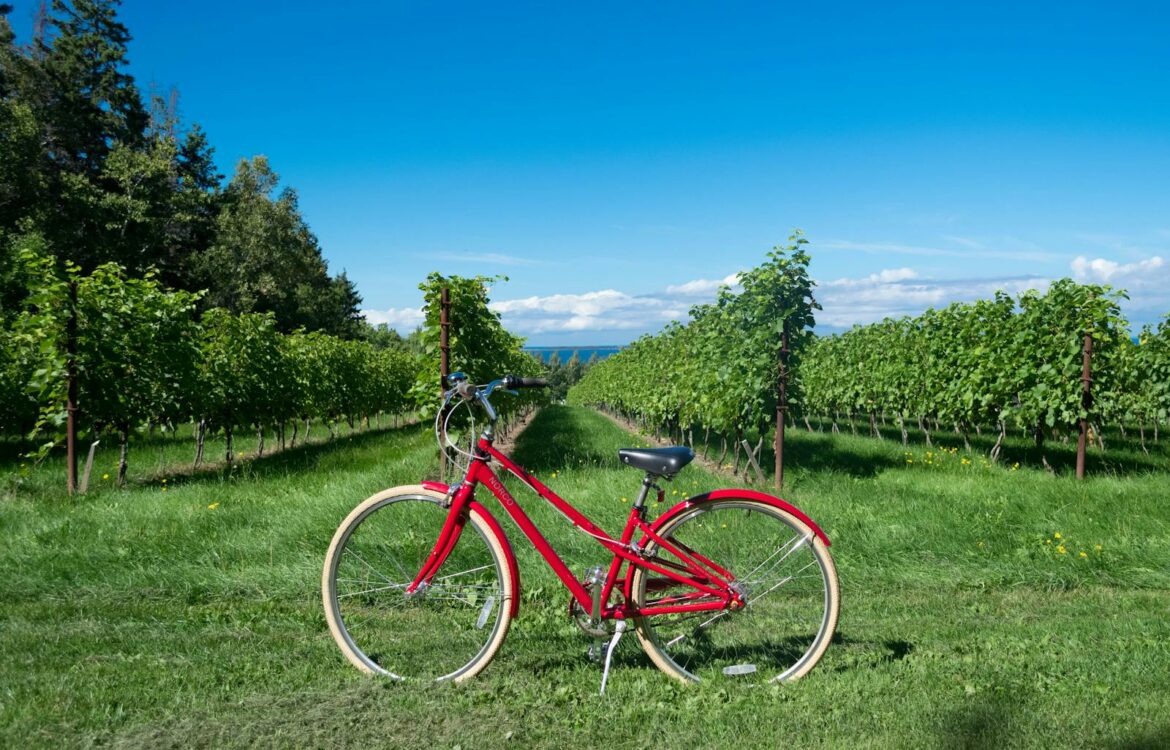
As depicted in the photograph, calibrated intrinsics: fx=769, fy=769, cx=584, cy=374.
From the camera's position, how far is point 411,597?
3.12 metres

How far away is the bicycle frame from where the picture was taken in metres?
2.93

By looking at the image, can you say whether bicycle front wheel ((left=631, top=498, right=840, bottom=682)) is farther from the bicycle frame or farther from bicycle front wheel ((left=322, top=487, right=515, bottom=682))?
bicycle front wheel ((left=322, top=487, right=515, bottom=682))

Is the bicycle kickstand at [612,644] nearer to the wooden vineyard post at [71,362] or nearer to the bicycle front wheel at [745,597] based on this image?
the bicycle front wheel at [745,597]

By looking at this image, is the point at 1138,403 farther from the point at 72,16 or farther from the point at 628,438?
the point at 72,16

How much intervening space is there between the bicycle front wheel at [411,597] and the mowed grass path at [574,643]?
16 centimetres

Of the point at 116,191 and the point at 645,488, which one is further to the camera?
the point at 116,191

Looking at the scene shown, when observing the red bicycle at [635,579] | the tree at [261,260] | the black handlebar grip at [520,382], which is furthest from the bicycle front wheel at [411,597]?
the tree at [261,260]

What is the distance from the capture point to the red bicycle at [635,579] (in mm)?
2924

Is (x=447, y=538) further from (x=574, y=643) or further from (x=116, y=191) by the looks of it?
(x=116, y=191)

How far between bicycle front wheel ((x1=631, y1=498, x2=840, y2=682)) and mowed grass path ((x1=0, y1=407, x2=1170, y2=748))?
123 millimetres

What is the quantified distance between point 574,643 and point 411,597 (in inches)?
30.4

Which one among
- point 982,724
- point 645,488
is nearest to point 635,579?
point 645,488

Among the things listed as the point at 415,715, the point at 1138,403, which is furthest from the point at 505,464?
the point at 1138,403

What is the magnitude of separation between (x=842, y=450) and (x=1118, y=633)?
814 cm
